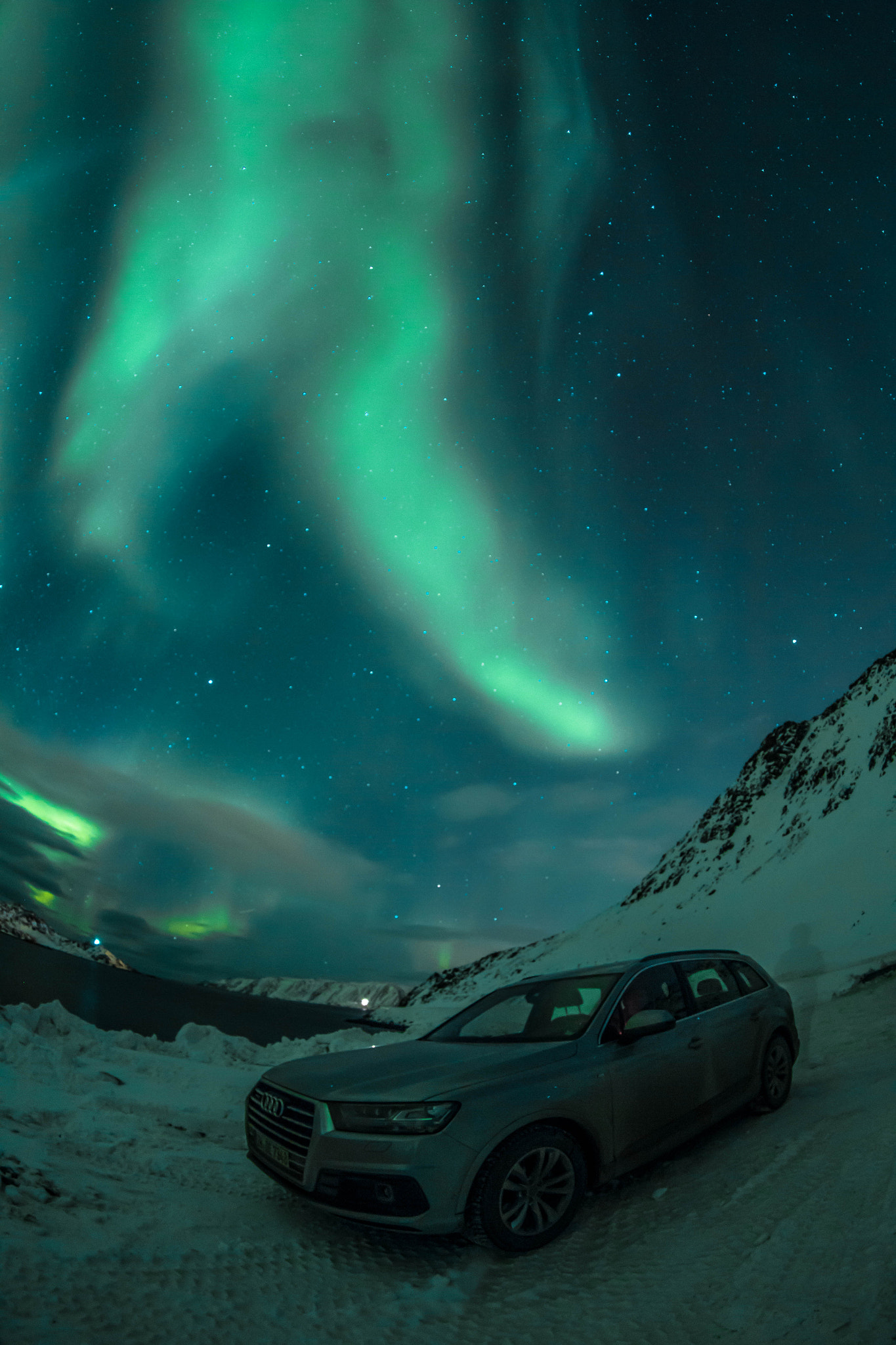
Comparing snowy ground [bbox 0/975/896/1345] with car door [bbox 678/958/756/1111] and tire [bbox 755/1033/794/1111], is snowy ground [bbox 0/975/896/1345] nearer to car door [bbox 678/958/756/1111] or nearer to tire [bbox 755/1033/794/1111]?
tire [bbox 755/1033/794/1111]

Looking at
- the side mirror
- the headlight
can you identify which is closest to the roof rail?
the side mirror

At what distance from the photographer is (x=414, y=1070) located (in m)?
4.00

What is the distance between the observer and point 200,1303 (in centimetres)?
298

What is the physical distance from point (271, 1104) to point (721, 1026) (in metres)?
3.34

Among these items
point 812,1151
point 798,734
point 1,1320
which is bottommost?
point 812,1151

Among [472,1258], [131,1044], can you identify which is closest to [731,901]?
[131,1044]

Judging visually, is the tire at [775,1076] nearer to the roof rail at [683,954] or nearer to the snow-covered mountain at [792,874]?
the roof rail at [683,954]

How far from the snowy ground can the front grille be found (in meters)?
0.37

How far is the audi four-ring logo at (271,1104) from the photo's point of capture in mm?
4102

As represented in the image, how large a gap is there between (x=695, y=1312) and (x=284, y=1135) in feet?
7.69

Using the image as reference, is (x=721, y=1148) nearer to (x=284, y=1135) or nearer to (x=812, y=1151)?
(x=812, y=1151)

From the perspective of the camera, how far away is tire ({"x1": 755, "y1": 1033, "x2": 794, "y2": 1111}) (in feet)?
17.6

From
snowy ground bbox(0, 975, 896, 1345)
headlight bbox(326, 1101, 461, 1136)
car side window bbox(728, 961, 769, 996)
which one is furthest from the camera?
car side window bbox(728, 961, 769, 996)

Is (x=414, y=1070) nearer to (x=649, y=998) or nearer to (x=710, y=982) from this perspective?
(x=649, y=998)
